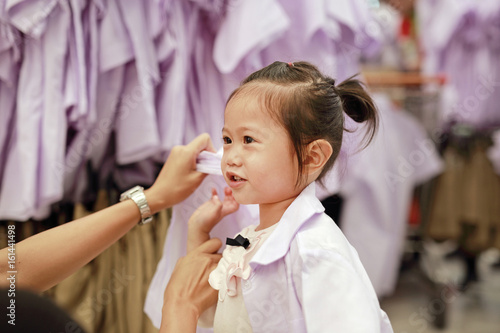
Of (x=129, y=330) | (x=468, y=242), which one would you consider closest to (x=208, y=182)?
(x=129, y=330)

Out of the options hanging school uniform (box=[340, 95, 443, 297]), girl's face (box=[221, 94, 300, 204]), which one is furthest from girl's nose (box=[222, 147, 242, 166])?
hanging school uniform (box=[340, 95, 443, 297])

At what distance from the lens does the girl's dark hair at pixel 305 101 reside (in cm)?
63

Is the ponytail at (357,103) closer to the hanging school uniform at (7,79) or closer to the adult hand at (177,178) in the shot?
the adult hand at (177,178)

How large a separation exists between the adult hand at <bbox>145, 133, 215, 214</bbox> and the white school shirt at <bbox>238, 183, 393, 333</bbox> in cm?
22

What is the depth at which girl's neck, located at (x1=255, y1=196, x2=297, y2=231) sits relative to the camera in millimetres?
686

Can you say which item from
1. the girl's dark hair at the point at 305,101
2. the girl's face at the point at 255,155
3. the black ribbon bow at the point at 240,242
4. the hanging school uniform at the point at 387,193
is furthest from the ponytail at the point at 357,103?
the hanging school uniform at the point at 387,193

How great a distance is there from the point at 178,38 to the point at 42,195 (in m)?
0.44

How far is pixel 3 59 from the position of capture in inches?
37.7

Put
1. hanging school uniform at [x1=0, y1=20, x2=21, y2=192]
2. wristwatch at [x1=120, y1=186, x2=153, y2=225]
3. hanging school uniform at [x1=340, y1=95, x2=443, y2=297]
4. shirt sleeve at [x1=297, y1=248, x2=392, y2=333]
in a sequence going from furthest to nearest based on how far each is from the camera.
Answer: hanging school uniform at [x1=340, y1=95, x2=443, y2=297]
hanging school uniform at [x1=0, y1=20, x2=21, y2=192]
wristwatch at [x1=120, y1=186, x2=153, y2=225]
shirt sleeve at [x1=297, y1=248, x2=392, y2=333]

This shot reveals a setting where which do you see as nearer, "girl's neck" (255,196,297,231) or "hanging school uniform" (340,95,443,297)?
"girl's neck" (255,196,297,231)

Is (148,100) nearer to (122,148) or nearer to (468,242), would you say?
(122,148)

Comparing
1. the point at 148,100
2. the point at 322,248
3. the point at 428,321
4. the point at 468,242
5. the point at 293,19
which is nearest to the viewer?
the point at 322,248

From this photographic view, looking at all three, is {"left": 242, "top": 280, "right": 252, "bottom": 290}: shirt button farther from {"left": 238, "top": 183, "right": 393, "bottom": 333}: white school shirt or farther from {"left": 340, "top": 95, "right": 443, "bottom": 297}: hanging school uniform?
{"left": 340, "top": 95, "right": 443, "bottom": 297}: hanging school uniform

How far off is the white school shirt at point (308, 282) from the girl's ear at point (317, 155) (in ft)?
0.12
